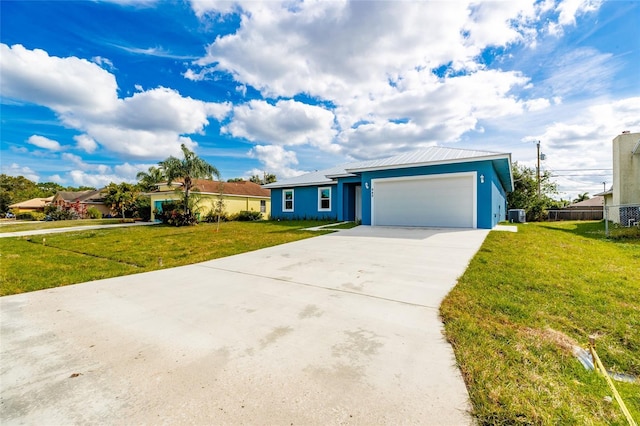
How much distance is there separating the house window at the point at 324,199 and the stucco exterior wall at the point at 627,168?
15.6 meters

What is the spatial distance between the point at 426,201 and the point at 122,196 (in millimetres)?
30956

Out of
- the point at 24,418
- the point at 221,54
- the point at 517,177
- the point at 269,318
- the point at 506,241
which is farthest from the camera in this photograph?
the point at 517,177

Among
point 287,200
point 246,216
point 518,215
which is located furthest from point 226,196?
point 518,215

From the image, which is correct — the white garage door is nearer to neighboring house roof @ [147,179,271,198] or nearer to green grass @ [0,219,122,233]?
neighboring house roof @ [147,179,271,198]

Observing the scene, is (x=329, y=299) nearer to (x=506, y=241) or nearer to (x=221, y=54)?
(x=506, y=241)

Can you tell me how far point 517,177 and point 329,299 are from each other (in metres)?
32.3

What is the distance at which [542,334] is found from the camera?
2.89m

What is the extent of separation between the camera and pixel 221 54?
10695 millimetres

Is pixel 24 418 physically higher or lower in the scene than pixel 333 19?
lower

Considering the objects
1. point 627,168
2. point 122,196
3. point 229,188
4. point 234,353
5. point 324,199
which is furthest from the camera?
point 122,196

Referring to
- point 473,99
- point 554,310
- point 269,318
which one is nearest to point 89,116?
point 269,318

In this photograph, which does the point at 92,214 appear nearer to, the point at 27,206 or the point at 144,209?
the point at 144,209

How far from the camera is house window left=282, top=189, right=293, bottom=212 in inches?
772

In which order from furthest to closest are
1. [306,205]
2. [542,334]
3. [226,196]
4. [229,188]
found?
[229,188] → [226,196] → [306,205] → [542,334]
